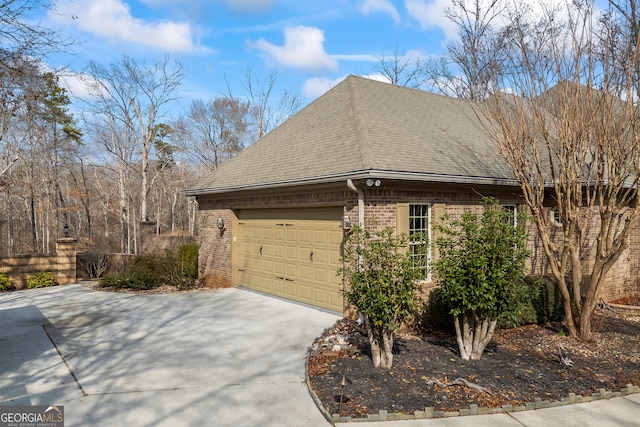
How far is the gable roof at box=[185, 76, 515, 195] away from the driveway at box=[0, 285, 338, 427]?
298cm

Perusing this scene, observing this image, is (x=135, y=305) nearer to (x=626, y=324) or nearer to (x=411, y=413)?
(x=411, y=413)

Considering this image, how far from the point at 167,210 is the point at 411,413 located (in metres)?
38.7

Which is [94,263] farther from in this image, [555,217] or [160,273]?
[555,217]

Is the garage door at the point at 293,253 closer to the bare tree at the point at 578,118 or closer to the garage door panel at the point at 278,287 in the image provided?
the garage door panel at the point at 278,287

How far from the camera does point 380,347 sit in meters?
5.54

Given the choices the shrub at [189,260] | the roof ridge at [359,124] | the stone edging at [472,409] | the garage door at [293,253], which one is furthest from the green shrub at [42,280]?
the stone edging at [472,409]

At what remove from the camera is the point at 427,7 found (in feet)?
52.3

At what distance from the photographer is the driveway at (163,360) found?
171 inches

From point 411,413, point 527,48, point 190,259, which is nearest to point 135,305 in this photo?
point 190,259

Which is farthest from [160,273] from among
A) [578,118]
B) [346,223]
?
[578,118]

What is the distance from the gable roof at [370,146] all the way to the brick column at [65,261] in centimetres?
415

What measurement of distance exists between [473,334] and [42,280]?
12.0 metres

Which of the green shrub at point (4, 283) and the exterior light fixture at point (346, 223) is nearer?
the exterior light fixture at point (346, 223)

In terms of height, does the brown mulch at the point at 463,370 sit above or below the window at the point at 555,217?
below
